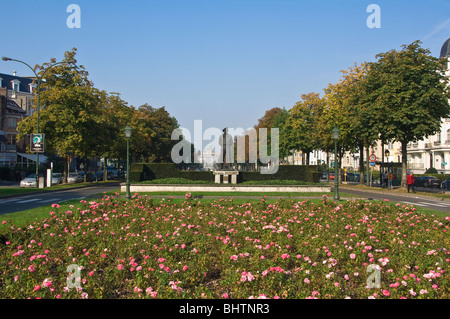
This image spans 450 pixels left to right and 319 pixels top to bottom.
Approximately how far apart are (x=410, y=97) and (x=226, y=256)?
1271 inches

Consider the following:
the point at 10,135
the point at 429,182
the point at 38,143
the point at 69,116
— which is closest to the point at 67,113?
the point at 69,116

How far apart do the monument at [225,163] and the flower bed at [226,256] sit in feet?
75.5

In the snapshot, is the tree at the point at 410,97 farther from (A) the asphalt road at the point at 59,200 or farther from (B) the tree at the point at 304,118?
(B) the tree at the point at 304,118

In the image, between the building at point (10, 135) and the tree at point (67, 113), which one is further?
the building at point (10, 135)

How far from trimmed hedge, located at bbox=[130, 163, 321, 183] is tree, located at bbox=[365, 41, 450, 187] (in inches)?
302

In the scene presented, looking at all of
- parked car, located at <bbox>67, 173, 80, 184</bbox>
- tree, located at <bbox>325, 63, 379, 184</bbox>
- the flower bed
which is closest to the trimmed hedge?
tree, located at <bbox>325, 63, 379, 184</bbox>

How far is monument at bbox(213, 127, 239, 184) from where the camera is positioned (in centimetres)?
3488

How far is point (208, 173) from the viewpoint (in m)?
36.4

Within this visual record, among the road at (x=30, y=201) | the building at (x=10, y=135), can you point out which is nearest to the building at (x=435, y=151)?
the road at (x=30, y=201)

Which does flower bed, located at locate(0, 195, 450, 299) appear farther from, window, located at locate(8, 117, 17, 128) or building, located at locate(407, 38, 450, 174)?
window, located at locate(8, 117, 17, 128)

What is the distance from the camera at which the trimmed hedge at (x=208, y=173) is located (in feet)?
119
